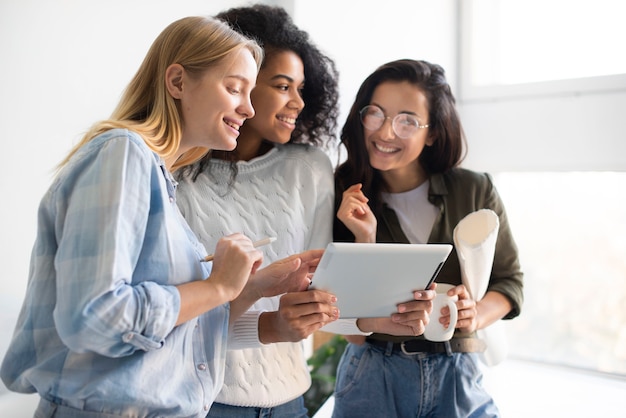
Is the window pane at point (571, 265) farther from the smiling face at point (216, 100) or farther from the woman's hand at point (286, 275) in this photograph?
the smiling face at point (216, 100)

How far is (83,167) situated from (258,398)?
72cm

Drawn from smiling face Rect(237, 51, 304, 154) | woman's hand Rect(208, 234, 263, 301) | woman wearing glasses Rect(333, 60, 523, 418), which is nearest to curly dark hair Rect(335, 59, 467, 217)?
woman wearing glasses Rect(333, 60, 523, 418)

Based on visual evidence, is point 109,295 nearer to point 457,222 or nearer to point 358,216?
point 358,216

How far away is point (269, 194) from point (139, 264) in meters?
0.59

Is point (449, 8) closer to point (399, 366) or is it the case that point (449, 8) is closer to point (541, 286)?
point (541, 286)

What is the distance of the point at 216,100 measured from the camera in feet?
3.30

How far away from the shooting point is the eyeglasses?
156 cm

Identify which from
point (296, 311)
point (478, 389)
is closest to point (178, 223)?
point (296, 311)

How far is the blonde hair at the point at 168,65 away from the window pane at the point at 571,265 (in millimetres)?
2306

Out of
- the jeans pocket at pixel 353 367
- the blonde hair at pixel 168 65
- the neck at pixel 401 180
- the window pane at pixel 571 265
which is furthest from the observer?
the window pane at pixel 571 265

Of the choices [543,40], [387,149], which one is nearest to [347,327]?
[387,149]

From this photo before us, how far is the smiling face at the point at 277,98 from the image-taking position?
1424 mm

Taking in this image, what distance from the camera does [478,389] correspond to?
4.91 feet

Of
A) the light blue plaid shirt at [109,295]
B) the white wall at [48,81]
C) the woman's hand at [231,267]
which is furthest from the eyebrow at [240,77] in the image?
→ the white wall at [48,81]
